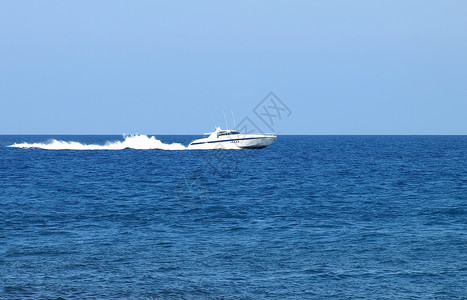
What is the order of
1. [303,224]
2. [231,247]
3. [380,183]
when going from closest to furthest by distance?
1. [231,247]
2. [303,224]
3. [380,183]

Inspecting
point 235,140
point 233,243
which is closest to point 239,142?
point 235,140

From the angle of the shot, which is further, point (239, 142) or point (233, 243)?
point (239, 142)

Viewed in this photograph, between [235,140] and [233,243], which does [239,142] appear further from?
[233,243]

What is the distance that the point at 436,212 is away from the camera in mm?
34375

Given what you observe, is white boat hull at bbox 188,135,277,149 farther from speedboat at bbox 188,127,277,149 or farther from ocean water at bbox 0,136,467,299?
ocean water at bbox 0,136,467,299

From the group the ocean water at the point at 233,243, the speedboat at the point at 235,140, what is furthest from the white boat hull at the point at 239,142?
the ocean water at the point at 233,243

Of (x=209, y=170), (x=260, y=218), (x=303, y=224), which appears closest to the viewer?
(x=303, y=224)

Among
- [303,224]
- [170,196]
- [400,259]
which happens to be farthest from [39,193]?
[400,259]

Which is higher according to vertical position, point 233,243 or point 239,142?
point 239,142

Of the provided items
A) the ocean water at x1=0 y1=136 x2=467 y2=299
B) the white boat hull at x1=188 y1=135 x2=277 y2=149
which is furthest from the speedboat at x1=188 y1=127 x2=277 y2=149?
the ocean water at x1=0 y1=136 x2=467 y2=299

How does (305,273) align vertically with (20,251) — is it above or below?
below

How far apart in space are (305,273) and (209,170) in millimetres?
53422

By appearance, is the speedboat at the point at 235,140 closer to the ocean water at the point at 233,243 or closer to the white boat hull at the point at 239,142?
the white boat hull at the point at 239,142

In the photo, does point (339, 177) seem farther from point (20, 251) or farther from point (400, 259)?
point (20, 251)
